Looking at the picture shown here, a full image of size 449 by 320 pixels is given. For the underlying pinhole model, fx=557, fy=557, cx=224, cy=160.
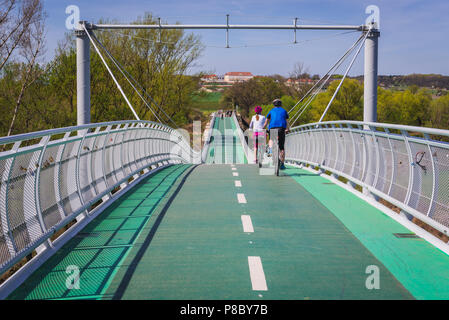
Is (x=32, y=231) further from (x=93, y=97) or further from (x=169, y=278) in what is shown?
(x=93, y=97)

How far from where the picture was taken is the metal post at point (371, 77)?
1578 cm

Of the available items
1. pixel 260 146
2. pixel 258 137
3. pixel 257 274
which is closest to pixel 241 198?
pixel 257 274

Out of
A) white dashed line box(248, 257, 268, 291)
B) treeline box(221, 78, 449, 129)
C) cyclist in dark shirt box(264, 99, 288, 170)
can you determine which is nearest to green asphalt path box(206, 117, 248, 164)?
treeline box(221, 78, 449, 129)

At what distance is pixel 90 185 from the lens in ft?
30.8

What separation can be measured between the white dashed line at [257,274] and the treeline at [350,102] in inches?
3091

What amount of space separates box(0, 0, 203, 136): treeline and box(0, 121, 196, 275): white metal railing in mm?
12322

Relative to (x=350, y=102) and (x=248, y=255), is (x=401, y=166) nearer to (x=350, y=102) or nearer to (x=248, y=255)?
(x=248, y=255)

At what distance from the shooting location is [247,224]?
8.06m

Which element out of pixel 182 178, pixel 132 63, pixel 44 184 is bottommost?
pixel 182 178

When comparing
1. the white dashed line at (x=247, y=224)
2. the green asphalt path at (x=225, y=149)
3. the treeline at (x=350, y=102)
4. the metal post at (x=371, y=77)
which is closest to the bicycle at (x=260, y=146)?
the metal post at (x=371, y=77)

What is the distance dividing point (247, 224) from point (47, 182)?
284 cm

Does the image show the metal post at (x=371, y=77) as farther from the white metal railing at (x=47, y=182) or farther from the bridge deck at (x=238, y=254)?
the white metal railing at (x=47, y=182)
